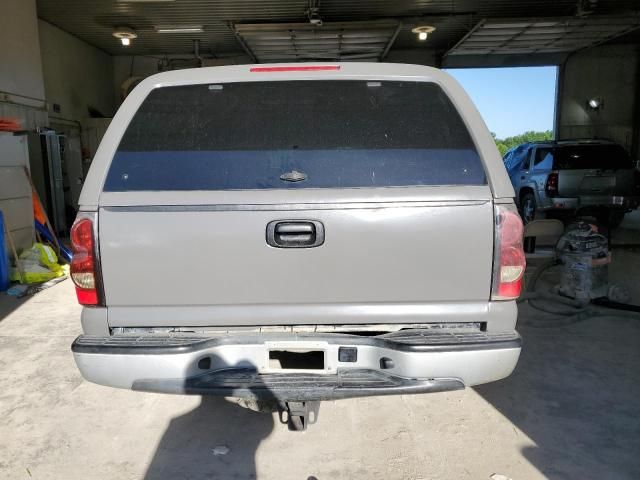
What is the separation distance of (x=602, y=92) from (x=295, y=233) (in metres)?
16.7

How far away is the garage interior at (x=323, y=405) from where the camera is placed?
8.89 feet

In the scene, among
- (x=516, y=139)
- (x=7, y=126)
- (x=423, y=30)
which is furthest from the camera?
(x=516, y=139)

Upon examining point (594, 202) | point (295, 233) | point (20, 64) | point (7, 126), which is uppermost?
point (20, 64)

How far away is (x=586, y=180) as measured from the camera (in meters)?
9.26

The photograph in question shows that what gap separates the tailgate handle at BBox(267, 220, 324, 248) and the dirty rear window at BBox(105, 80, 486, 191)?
0.19 metres

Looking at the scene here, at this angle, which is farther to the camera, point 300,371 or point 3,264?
point 3,264

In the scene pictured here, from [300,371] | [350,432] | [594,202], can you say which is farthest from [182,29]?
[300,371]

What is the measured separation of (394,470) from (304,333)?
3.12 feet

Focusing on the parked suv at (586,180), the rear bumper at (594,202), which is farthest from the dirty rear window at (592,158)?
the rear bumper at (594,202)

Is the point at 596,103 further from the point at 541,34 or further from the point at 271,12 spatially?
the point at 271,12

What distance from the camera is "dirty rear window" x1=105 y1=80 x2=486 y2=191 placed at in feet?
7.83

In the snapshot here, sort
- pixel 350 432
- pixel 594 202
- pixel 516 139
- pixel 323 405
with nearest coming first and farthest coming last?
pixel 350 432, pixel 323 405, pixel 594 202, pixel 516 139

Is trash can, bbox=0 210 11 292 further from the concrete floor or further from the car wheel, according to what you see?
the car wheel

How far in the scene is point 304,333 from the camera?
93.1 inches
